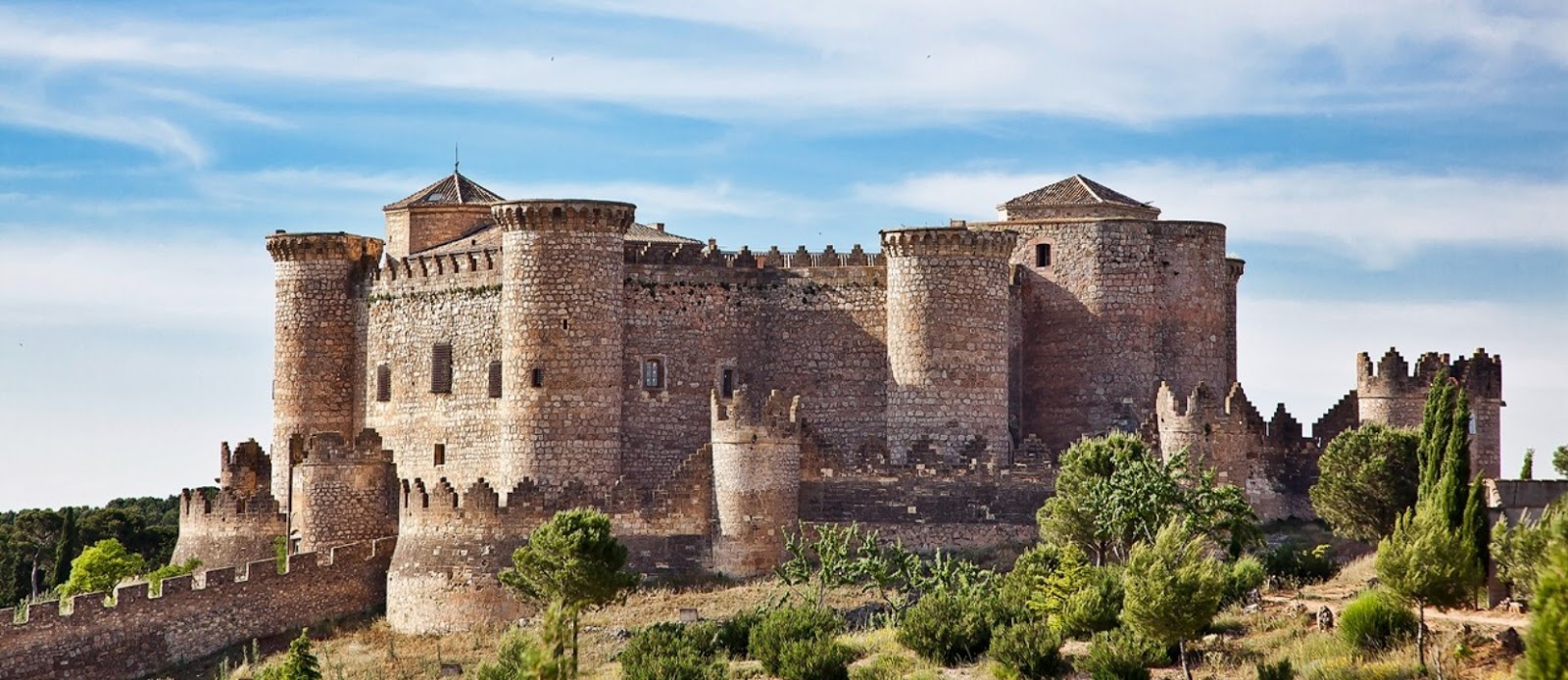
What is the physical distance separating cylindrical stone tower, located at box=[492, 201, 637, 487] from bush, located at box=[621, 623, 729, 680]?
5548 mm

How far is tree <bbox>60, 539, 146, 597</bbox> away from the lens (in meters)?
55.8

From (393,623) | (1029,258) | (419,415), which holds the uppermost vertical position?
(1029,258)

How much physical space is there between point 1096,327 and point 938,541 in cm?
665

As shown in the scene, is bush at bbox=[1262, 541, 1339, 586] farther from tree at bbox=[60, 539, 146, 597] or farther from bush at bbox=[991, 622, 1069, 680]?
tree at bbox=[60, 539, 146, 597]

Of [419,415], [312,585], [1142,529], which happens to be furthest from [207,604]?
[1142,529]

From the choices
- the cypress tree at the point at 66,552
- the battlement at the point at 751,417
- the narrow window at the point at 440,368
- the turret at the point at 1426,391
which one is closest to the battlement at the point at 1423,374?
the turret at the point at 1426,391

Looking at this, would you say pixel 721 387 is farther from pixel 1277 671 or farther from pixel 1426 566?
pixel 1426 566

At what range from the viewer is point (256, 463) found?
55.9 m

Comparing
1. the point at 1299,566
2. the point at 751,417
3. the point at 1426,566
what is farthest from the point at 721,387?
the point at 1426,566

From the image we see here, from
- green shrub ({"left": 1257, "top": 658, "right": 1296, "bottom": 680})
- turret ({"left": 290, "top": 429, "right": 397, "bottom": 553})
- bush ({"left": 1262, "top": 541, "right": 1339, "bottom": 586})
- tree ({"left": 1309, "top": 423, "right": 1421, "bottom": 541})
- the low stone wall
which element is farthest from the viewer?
turret ({"left": 290, "top": 429, "right": 397, "bottom": 553})

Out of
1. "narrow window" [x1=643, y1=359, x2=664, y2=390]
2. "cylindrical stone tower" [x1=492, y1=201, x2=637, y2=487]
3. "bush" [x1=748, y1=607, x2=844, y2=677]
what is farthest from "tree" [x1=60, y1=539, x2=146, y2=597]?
"bush" [x1=748, y1=607, x2=844, y2=677]

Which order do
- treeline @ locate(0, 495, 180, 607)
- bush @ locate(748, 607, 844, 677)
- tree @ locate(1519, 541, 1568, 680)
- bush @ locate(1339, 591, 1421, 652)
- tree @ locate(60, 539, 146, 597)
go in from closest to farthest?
tree @ locate(1519, 541, 1568, 680)
bush @ locate(1339, 591, 1421, 652)
bush @ locate(748, 607, 844, 677)
tree @ locate(60, 539, 146, 597)
treeline @ locate(0, 495, 180, 607)

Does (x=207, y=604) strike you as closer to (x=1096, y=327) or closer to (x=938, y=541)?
(x=938, y=541)

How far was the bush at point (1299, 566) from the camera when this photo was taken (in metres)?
45.5
